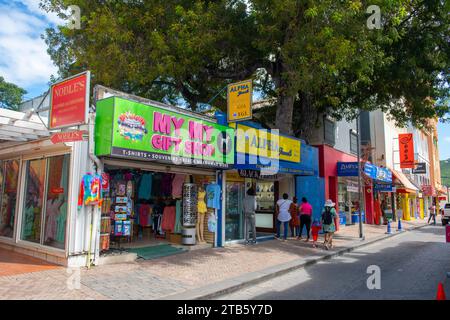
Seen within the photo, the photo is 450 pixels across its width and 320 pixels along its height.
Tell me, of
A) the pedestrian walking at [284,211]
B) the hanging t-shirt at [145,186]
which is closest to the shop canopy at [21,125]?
the hanging t-shirt at [145,186]

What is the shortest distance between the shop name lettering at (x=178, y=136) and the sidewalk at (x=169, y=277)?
3079 mm

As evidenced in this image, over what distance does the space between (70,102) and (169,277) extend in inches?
185

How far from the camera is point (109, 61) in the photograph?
13.4 meters

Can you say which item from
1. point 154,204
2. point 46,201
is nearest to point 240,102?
point 154,204

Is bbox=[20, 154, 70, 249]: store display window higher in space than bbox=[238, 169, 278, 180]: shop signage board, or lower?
lower

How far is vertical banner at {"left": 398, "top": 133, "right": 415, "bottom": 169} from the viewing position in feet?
97.1

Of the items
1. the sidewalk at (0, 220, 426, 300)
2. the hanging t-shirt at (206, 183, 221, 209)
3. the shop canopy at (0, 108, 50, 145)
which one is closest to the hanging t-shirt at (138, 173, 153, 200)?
the hanging t-shirt at (206, 183, 221, 209)

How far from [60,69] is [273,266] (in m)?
13.8

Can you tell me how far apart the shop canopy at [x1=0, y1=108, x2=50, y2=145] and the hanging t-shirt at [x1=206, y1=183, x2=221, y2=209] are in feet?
17.0

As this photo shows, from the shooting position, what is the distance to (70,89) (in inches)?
332

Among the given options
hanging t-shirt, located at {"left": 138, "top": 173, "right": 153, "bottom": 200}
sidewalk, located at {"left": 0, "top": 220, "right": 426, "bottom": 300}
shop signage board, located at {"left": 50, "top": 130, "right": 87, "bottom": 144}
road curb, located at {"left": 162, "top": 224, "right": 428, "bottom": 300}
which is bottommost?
road curb, located at {"left": 162, "top": 224, "right": 428, "bottom": 300}

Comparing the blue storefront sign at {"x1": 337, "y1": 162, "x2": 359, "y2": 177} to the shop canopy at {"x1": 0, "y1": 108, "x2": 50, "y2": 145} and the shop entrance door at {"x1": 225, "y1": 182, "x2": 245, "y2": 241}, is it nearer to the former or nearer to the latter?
the shop entrance door at {"x1": 225, "y1": 182, "x2": 245, "y2": 241}

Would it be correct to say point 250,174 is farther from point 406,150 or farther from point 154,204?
point 406,150
